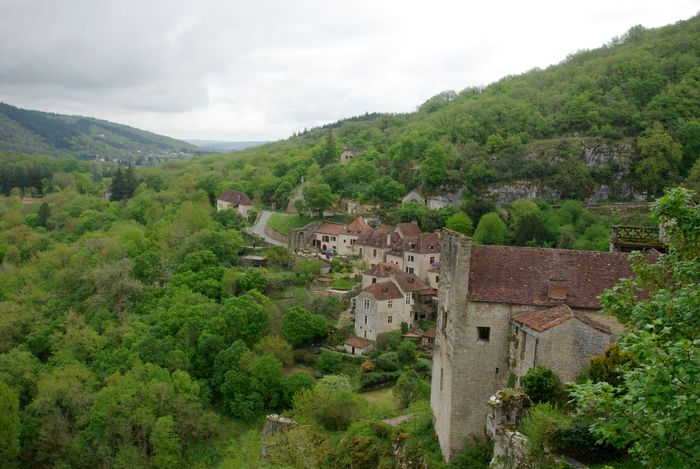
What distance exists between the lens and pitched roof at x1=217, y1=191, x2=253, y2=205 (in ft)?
295

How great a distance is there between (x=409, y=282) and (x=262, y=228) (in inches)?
1335

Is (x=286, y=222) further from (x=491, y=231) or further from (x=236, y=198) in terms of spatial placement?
(x=491, y=231)

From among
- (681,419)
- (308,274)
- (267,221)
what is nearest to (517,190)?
(308,274)

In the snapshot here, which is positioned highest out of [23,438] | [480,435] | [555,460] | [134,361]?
[555,460]

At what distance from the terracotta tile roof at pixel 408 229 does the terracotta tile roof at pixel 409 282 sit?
9.62m

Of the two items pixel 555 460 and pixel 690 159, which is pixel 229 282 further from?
pixel 690 159

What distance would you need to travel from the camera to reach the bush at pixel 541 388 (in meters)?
19.5

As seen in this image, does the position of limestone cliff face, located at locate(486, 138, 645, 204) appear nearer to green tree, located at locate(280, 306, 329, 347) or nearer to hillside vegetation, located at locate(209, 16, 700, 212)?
hillside vegetation, located at locate(209, 16, 700, 212)

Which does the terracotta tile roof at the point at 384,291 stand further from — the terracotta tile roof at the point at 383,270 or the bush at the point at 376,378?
the bush at the point at 376,378

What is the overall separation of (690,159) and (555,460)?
63457mm

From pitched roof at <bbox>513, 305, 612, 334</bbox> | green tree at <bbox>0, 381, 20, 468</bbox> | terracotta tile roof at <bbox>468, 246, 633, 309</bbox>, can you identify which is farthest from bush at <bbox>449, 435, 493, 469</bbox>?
green tree at <bbox>0, 381, 20, 468</bbox>

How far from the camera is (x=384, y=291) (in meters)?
49.7

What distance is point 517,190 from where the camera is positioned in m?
70.1

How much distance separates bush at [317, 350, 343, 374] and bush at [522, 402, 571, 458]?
28216mm
